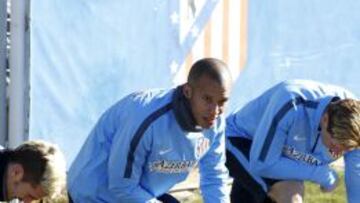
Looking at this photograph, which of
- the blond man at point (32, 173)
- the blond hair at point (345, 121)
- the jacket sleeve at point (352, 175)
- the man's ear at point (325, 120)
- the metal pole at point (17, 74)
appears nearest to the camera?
the blond man at point (32, 173)

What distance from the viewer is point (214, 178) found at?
513cm

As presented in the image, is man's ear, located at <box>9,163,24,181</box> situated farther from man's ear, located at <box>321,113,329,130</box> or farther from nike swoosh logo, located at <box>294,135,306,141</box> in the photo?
nike swoosh logo, located at <box>294,135,306,141</box>

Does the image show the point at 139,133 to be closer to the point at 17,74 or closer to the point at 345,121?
the point at 345,121

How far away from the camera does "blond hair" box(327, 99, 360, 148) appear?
4668 mm

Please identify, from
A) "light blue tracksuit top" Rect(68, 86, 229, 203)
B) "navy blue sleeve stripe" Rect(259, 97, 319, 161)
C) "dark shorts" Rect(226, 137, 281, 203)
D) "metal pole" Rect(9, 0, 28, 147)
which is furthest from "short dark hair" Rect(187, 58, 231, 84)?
"metal pole" Rect(9, 0, 28, 147)

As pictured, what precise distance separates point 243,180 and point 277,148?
0.47m

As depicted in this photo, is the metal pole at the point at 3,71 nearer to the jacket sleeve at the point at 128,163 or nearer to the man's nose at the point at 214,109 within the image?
the jacket sleeve at the point at 128,163

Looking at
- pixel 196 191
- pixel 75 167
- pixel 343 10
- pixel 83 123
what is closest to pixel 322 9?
pixel 343 10

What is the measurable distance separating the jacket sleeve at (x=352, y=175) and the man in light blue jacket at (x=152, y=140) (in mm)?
731

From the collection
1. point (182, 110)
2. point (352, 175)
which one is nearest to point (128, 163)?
point (182, 110)

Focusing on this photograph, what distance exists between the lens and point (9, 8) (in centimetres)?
640

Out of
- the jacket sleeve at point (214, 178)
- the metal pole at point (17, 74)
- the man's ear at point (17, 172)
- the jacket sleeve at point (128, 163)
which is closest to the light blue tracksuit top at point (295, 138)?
the jacket sleeve at point (214, 178)

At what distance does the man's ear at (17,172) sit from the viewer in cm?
383

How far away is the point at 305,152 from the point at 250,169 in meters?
0.31
